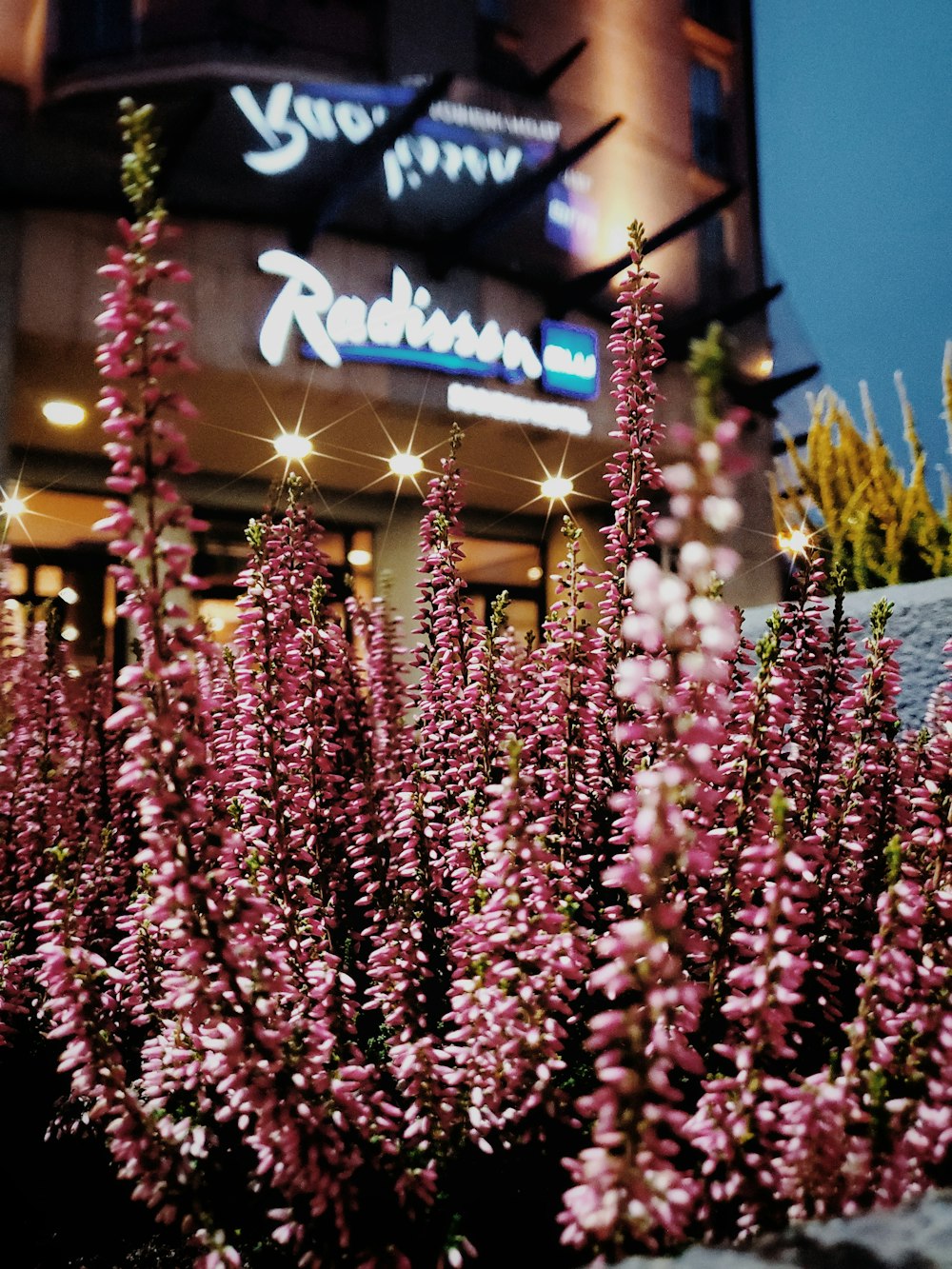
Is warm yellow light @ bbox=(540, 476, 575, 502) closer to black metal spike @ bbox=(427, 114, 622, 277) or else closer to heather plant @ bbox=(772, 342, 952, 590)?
black metal spike @ bbox=(427, 114, 622, 277)

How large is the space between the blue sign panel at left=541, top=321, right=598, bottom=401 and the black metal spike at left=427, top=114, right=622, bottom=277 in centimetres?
162

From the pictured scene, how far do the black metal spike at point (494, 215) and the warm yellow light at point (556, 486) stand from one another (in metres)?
3.98

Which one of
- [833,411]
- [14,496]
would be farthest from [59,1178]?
[14,496]

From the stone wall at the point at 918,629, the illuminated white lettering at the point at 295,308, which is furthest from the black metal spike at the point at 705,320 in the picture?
the stone wall at the point at 918,629

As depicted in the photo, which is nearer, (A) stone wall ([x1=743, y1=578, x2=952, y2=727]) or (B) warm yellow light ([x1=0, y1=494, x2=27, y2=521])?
(A) stone wall ([x1=743, y1=578, x2=952, y2=727])

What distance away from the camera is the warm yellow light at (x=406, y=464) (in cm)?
1237

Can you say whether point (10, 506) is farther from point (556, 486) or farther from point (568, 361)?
point (556, 486)

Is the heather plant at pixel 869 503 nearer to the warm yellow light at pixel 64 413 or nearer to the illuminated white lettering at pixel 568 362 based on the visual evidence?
the illuminated white lettering at pixel 568 362

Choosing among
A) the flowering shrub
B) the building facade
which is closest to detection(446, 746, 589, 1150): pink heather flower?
the flowering shrub

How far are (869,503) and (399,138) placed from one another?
8.81 metres

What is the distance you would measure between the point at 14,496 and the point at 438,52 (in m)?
8.28

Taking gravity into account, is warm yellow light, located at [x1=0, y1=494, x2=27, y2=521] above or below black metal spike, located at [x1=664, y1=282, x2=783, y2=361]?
below

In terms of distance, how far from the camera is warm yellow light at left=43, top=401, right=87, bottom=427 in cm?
1036

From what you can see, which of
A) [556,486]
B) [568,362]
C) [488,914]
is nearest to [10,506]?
[568,362]
